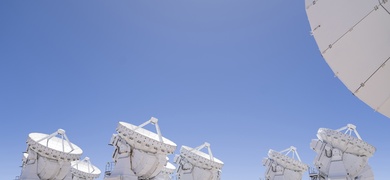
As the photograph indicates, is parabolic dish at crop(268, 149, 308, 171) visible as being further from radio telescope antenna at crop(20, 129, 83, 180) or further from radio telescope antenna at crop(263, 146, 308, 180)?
radio telescope antenna at crop(20, 129, 83, 180)

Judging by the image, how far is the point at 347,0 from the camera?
6812mm

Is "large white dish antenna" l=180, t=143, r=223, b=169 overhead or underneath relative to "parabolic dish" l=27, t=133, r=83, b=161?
overhead

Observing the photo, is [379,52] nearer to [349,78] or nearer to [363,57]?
[363,57]

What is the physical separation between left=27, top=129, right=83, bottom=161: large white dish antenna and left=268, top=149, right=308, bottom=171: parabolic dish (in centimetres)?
2333

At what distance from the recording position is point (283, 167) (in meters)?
40.8

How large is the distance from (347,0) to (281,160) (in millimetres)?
36636

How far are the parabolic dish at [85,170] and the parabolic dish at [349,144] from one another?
32.6m

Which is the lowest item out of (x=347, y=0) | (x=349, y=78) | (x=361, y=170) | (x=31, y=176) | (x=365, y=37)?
(x=31, y=176)

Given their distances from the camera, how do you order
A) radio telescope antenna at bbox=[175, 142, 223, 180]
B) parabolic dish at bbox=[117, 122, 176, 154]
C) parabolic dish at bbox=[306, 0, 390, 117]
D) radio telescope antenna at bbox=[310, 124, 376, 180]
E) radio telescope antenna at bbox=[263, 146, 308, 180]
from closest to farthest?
parabolic dish at bbox=[306, 0, 390, 117] < parabolic dish at bbox=[117, 122, 176, 154] < radio telescope antenna at bbox=[310, 124, 376, 180] < radio telescope antenna at bbox=[175, 142, 223, 180] < radio telescope antenna at bbox=[263, 146, 308, 180]

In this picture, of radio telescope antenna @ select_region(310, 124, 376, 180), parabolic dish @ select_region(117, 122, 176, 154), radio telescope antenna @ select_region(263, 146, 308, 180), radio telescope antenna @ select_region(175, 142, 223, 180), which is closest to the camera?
parabolic dish @ select_region(117, 122, 176, 154)

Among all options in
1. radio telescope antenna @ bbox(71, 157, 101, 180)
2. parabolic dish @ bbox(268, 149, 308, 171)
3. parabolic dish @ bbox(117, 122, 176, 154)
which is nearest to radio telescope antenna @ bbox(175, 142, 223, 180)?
parabolic dish @ bbox(117, 122, 176, 154)

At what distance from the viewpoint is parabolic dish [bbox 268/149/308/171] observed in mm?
40875

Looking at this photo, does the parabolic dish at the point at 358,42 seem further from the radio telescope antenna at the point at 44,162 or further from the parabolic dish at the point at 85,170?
the parabolic dish at the point at 85,170

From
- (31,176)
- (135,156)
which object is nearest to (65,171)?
(31,176)
